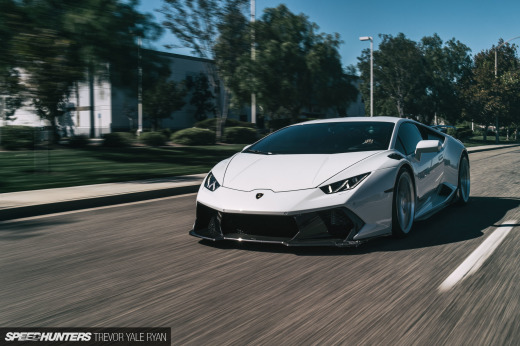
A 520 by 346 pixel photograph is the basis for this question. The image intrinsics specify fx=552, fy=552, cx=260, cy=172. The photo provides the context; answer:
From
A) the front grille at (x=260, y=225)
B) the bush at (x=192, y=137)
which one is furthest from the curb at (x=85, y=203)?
the bush at (x=192, y=137)

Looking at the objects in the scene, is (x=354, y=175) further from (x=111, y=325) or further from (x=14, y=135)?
(x=14, y=135)

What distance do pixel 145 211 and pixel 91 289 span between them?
4.43 meters

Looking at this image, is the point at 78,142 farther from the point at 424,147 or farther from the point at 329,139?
the point at 424,147

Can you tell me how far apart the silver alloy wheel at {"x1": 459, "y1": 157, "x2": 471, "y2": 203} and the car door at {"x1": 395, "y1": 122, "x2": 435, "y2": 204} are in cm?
146

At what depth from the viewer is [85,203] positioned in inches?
359

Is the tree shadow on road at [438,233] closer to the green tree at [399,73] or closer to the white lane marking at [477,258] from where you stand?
the white lane marking at [477,258]

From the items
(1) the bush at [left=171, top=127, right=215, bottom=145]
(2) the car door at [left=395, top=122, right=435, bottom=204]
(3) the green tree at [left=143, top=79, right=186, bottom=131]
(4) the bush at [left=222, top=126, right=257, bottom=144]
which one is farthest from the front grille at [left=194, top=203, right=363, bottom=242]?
(3) the green tree at [left=143, top=79, right=186, bottom=131]

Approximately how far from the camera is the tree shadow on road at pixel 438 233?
529cm

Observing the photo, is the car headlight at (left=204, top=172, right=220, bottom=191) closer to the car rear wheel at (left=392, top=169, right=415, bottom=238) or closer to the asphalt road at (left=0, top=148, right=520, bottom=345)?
the asphalt road at (left=0, top=148, right=520, bottom=345)

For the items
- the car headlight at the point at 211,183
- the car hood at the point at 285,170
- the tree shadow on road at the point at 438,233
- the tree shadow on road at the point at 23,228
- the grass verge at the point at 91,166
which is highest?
the car hood at the point at 285,170

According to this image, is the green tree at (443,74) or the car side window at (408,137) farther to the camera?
the green tree at (443,74)

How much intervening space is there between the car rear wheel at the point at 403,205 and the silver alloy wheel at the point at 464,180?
94.4 inches

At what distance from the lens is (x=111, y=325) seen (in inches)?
130

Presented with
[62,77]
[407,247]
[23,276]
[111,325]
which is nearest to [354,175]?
[407,247]
